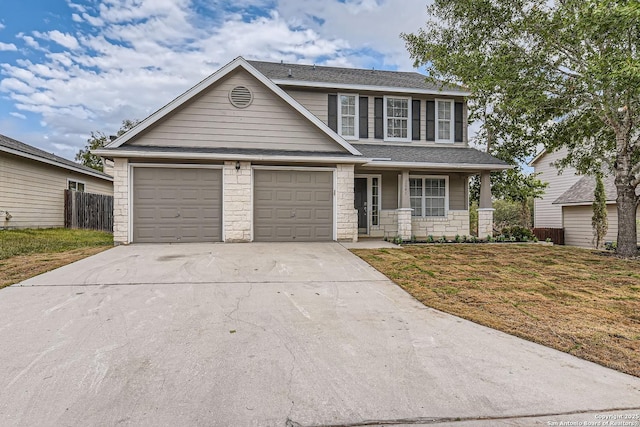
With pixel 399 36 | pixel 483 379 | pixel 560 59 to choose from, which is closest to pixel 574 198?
pixel 560 59

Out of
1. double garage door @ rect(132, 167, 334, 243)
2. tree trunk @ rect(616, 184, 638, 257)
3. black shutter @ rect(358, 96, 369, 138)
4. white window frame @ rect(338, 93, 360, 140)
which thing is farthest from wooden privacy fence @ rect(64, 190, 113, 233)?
tree trunk @ rect(616, 184, 638, 257)

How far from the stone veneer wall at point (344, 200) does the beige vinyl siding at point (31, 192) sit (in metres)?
12.2

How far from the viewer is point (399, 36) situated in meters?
14.1

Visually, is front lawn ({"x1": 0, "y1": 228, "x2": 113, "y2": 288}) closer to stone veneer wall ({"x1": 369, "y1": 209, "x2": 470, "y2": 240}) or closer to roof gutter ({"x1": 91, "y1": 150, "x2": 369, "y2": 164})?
roof gutter ({"x1": 91, "y1": 150, "x2": 369, "y2": 164})

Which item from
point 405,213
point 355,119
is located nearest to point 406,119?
point 355,119

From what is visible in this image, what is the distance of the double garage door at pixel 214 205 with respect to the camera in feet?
33.9

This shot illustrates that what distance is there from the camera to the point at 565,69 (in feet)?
33.1

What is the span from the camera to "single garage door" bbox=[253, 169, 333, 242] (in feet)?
35.7

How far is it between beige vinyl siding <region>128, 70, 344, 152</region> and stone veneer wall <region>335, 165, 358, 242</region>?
79 centimetres

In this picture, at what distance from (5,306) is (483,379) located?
595 cm

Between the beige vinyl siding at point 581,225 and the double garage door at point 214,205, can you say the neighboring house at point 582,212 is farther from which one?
the double garage door at point 214,205

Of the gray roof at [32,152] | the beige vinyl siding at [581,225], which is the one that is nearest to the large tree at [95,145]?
the gray roof at [32,152]

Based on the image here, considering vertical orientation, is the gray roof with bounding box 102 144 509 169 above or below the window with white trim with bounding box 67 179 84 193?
above

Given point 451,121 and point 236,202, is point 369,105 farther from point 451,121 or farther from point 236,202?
point 236,202
